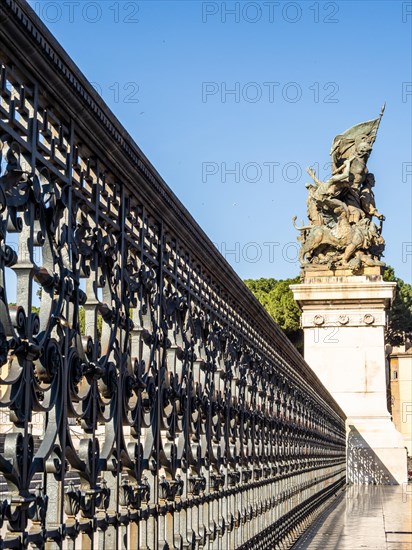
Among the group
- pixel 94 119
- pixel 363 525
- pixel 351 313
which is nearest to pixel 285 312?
pixel 351 313

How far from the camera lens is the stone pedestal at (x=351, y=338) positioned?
85.7 ft

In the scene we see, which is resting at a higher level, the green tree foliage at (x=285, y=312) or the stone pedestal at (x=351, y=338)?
the green tree foliage at (x=285, y=312)

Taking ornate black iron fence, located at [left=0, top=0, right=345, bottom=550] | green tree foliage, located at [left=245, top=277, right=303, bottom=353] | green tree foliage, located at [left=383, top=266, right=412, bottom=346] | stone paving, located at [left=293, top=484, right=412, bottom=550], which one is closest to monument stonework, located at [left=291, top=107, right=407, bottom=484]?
stone paving, located at [left=293, top=484, right=412, bottom=550]

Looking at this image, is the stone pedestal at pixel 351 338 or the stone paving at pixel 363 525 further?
the stone pedestal at pixel 351 338

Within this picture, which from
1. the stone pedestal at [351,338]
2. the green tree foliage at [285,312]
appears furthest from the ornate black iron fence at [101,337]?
the green tree foliage at [285,312]

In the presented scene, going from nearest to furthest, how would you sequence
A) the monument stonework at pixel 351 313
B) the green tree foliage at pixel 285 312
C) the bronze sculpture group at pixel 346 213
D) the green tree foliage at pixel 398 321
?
1. the monument stonework at pixel 351 313
2. the bronze sculpture group at pixel 346 213
3. the green tree foliage at pixel 285 312
4. the green tree foliage at pixel 398 321

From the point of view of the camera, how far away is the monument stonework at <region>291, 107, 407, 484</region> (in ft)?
81.7

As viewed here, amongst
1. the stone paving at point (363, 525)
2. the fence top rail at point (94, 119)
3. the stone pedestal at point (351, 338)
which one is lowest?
the stone paving at point (363, 525)

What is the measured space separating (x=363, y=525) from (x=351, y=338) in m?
15.1

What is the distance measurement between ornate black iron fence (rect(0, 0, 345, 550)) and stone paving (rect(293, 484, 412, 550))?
3.06m

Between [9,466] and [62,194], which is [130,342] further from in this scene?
[9,466]

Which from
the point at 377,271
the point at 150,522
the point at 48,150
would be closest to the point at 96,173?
the point at 48,150

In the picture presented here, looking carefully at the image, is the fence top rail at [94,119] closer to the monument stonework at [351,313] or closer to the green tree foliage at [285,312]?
the monument stonework at [351,313]

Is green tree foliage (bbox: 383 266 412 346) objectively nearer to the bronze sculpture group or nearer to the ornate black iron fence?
the bronze sculpture group
